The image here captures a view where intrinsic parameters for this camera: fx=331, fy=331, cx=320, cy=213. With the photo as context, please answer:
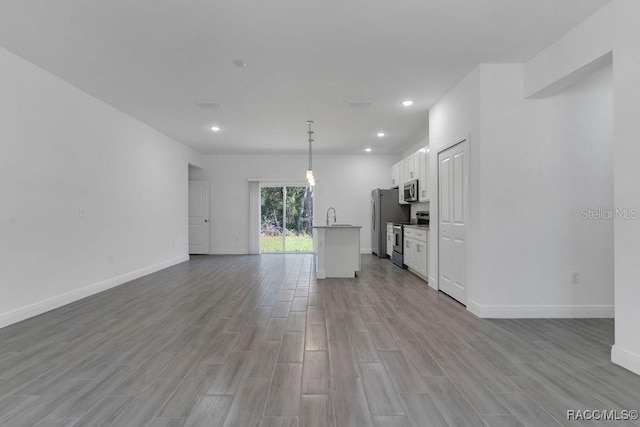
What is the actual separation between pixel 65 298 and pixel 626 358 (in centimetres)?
545

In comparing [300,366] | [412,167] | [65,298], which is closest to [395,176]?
[412,167]

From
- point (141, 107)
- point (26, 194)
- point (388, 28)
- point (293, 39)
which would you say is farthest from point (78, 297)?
point (388, 28)

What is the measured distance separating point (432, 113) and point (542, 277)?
9.01ft

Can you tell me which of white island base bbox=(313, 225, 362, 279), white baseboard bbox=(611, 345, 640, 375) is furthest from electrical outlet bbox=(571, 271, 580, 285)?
white island base bbox=(313, 225, 362, 279)

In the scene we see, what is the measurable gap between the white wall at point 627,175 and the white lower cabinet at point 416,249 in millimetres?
3006

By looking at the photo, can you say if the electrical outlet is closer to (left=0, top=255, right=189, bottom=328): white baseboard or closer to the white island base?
the white island base

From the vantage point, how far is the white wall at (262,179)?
8.98 metres

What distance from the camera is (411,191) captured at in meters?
6.60

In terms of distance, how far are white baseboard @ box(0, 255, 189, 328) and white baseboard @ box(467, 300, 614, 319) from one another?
15.4 ft

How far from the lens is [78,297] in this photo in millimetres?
4184

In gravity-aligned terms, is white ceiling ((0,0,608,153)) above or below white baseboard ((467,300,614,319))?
above

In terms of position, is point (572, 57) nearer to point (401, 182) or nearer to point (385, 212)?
point (401, 182)

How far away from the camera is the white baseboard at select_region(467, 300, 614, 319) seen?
3.45 meters

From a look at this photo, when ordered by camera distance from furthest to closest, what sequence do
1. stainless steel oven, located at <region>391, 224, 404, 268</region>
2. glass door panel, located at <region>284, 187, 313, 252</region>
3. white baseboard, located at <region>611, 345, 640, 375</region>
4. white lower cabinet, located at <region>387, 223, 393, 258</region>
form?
glass door panel, located at <region>284, 187, 313, 252</region> < white lower cabinet, located at <region>387, 223, 393, 258</region> < stainless steel oven, located at <region>391, 224, 404, 268</region> < white baseboard, located at <region>611, 345, 640, 375</region>
